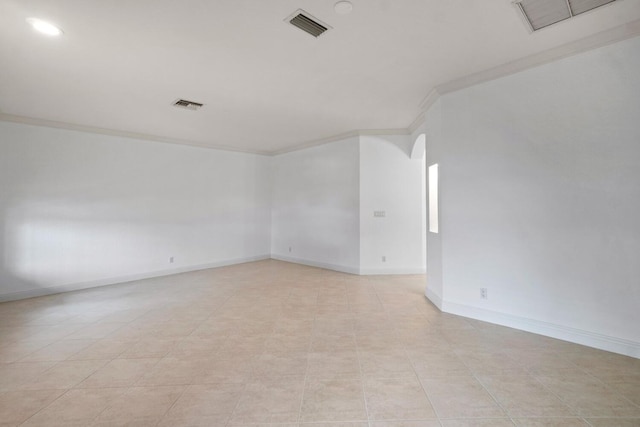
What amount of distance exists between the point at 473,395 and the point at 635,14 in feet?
11.0

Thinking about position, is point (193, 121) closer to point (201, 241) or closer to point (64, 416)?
point (201, 241)

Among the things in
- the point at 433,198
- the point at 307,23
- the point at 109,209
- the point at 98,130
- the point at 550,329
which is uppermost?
the point at 307,23

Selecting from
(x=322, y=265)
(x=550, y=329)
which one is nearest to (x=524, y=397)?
(x=550, y=329)

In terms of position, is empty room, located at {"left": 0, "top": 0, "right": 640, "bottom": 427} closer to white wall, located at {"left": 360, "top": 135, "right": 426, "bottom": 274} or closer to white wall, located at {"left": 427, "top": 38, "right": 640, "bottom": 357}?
white wall, located at {"left": 427, "top": 38, "right": 640, "bottom": 357}

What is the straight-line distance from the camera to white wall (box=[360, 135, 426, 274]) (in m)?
5.53

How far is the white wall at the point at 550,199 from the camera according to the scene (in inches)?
98.0

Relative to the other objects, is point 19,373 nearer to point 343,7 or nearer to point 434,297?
point 343,7

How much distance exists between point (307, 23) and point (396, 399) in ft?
9.94

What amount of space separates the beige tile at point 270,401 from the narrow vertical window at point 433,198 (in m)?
2.90

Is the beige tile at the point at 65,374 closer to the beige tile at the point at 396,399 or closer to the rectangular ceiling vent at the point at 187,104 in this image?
the beige tile at the point at 396,399

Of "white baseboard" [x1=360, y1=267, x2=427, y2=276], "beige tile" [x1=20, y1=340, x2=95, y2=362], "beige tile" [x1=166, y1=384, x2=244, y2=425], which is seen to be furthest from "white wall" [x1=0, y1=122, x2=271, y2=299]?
"beige tile" [x1=166, y1=384, x2=244, y2=425]

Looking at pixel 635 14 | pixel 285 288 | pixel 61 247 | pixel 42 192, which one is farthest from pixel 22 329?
pixel 635 14

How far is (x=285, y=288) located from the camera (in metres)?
4.74

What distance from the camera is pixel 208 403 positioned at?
190 centimetres
